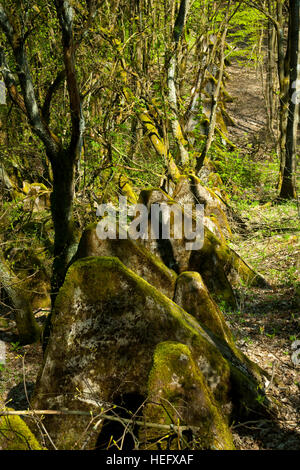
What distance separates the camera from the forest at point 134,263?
355 centimetres

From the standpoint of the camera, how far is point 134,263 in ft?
19.5

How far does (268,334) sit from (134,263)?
7.99ft

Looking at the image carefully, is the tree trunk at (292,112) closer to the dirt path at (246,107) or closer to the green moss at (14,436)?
the dirt path at (246,107)

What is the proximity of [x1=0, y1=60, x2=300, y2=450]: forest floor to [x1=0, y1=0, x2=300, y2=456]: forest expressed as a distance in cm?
3

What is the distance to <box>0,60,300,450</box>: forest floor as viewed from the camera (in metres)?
3.86

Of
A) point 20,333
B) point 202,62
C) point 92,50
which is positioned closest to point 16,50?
point 92,50

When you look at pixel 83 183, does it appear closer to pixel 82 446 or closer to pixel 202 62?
pixel 82 446

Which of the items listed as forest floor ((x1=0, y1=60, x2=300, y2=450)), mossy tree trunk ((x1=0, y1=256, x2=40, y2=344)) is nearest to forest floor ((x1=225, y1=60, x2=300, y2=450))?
forest floor ((x1=0, y1=60, x2=300, y2=450))

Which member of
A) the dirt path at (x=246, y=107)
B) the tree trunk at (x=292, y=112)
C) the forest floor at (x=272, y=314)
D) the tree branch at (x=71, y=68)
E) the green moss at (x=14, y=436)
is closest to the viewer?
the green moss at (x=14, y=436)

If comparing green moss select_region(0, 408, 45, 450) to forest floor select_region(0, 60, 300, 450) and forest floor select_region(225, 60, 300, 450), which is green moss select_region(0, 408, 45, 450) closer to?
forest floor select_region(0, 60, 300, 450)

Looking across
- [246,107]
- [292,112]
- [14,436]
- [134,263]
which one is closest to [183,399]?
[14,436]

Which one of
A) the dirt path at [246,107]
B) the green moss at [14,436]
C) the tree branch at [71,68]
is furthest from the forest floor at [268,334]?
the dirt path at [246,107]

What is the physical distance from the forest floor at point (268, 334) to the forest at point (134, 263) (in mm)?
31

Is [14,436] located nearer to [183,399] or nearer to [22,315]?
[183,399]
